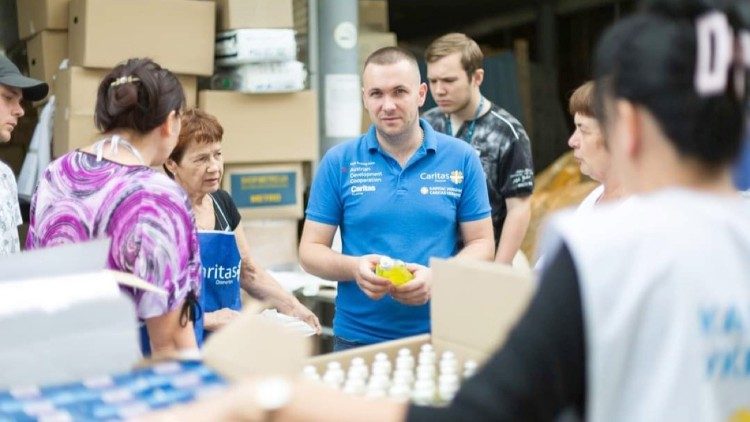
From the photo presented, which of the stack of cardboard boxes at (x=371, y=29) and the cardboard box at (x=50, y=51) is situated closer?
the cardboard box at (x=50, y=51)

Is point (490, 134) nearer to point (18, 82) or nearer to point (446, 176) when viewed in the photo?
point (446, 176)

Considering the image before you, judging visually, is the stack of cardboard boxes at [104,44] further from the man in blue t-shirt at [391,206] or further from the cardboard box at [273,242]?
the man in blue t-shirt at [391,206]

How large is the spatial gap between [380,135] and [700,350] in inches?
75.6

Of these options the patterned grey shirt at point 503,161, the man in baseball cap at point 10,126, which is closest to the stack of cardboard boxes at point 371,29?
the patterned grey shirt at point 503,161

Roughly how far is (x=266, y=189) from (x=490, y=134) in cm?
128

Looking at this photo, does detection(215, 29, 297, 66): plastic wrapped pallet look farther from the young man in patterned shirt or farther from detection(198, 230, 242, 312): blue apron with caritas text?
detection(198, 230, 242, 312): blue apron with caritas text

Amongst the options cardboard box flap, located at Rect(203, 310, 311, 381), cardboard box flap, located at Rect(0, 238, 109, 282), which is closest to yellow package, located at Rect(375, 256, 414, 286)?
cardboard box flap, located at Rect(0, 238, 109, 282)

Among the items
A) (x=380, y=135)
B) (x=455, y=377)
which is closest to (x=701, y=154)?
(x=455, y=377)

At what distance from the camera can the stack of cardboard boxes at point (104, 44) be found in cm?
396

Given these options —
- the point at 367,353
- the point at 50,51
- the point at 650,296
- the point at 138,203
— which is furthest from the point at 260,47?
the point at 650,296

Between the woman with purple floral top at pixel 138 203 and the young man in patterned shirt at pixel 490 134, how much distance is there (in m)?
1.50

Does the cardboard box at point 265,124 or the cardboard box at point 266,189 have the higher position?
the cardboard box at point 265,124

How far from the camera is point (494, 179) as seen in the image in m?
3.37

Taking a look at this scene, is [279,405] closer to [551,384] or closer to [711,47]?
[551,384]
